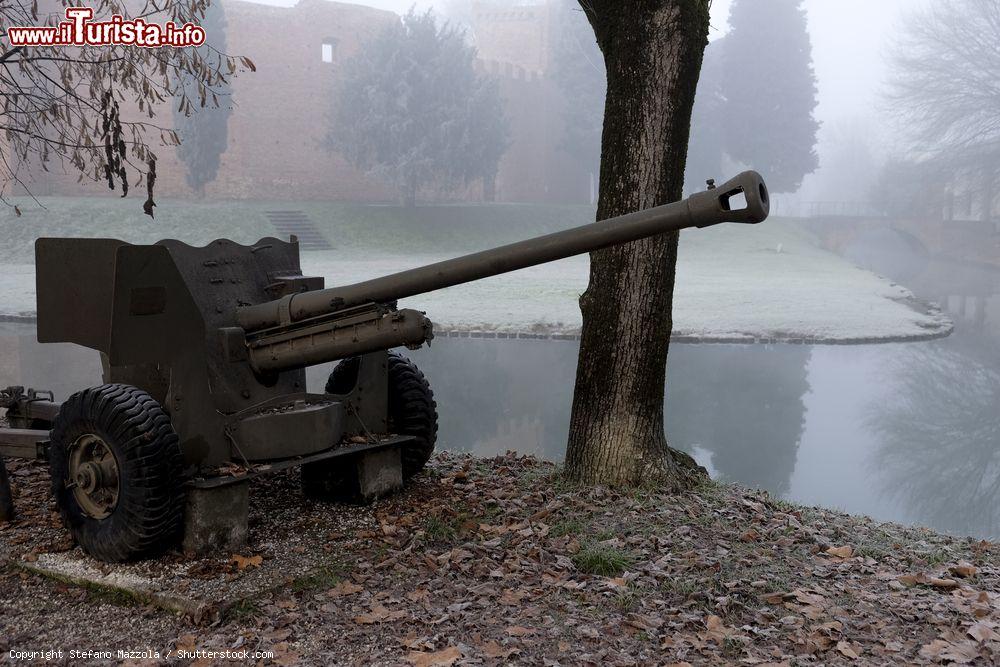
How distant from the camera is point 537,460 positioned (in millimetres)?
6832

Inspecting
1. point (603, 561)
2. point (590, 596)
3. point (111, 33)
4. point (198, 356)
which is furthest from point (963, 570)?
point (111, 33)

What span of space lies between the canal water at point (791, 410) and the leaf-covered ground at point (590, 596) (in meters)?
3.46

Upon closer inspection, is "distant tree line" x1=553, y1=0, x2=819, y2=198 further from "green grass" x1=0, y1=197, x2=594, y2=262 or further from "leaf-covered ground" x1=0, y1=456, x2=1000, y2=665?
"leaf-covered ground" x1=0, y1=456, x2=1000, y2=665

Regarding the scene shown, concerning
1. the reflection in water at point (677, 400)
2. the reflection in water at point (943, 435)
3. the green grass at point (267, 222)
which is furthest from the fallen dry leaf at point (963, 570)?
the green grass at point (267, 222)

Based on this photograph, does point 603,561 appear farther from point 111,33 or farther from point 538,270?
point 538,270

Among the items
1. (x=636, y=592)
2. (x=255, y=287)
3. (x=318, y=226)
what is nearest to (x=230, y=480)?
(x=255, y=287)

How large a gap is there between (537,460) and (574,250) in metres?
3.07

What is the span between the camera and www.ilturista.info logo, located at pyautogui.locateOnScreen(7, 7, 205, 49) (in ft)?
22.9

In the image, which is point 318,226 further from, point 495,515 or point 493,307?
point 495,515

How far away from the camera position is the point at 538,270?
2936 centimetres

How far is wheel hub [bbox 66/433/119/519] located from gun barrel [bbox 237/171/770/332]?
960 millimetres

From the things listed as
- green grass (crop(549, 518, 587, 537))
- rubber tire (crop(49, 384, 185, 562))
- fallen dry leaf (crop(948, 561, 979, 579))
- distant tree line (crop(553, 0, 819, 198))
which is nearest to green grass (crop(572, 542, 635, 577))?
green grass (crop(549, 518, 587, 537))

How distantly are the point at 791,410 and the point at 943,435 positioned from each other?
2.07 m

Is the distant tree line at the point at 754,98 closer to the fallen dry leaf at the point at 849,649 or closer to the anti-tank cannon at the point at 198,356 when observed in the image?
the anti-tank cannon at the point at 198,356
